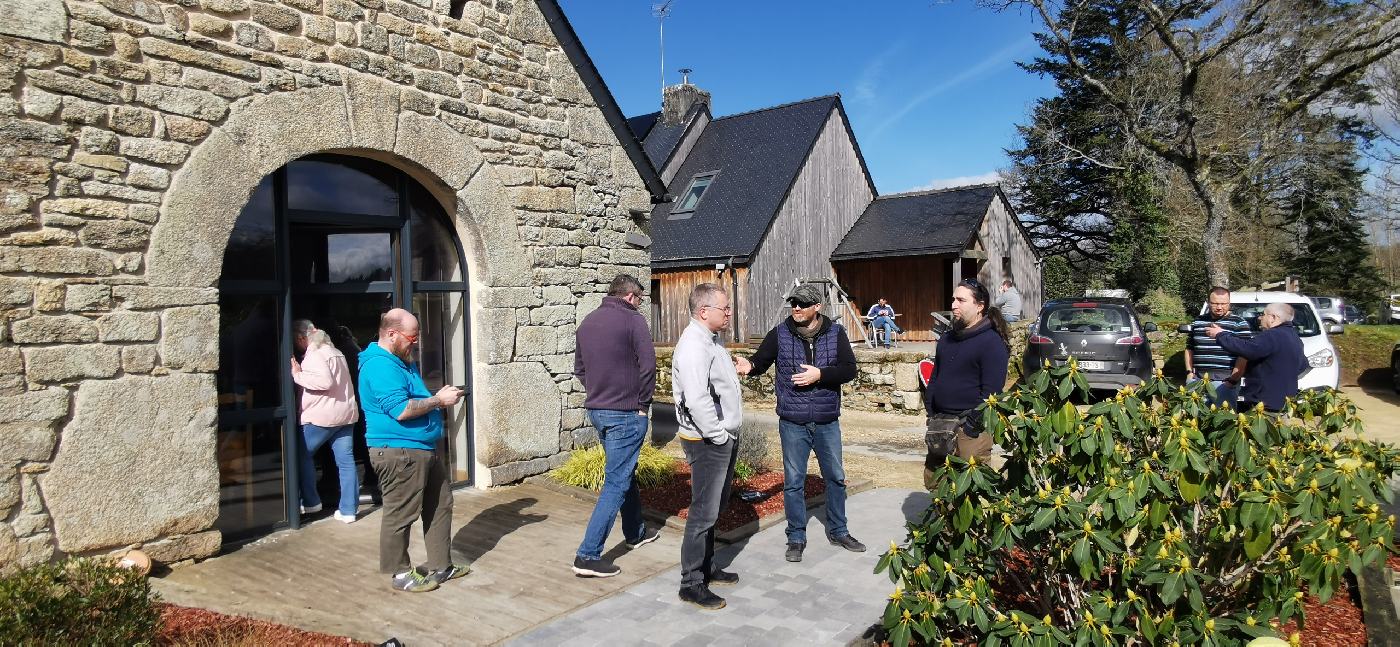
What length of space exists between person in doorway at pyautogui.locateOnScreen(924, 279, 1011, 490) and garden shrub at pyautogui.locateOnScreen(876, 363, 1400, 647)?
1256mm

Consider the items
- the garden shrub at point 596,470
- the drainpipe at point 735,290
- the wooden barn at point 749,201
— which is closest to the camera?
the garden shrub at point 596,470

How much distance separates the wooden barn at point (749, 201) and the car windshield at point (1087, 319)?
7680 millimetres

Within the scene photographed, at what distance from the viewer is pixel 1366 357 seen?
15.3 m

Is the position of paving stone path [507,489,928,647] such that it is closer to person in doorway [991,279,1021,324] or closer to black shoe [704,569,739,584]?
black shoe [704,569,739,584]

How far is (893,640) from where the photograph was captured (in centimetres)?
311

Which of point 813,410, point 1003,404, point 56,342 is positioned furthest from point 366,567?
point 1003,404

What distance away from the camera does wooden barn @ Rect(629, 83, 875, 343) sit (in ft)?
64.3

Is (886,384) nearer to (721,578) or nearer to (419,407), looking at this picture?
(721,578)

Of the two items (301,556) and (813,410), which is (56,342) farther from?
(813,410)

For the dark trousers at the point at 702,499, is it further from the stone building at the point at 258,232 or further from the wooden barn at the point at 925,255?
the wooden barn at the point at 925,255

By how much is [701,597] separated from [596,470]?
2.71 meters

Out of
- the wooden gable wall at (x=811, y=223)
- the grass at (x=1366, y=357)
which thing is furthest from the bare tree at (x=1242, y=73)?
the wooden gable wall at (x=811, y=223)

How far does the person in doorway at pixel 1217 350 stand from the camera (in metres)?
7.06

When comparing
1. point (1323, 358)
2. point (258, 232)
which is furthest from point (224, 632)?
point (1323, 358)
